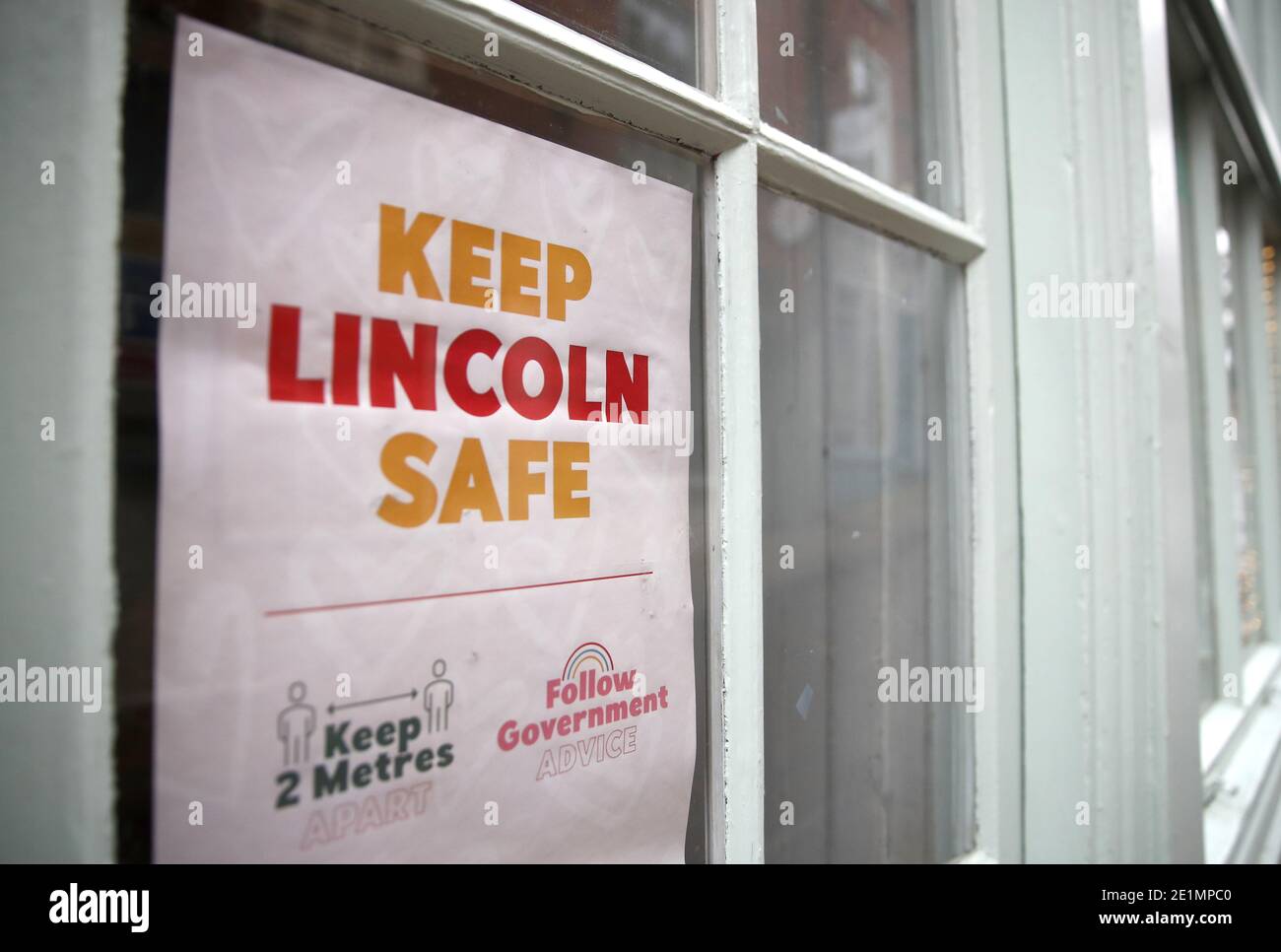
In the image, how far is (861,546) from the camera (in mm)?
811

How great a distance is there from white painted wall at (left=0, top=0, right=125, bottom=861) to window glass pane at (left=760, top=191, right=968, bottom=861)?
528 millimetres

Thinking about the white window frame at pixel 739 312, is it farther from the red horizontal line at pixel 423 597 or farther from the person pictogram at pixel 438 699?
the person pictogram at pixel 438 699

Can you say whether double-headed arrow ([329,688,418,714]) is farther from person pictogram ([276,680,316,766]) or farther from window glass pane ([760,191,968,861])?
window glass pane ([760,191,968,861])

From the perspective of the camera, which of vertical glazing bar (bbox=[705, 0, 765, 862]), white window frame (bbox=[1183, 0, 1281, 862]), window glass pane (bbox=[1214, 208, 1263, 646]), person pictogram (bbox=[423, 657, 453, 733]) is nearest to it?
person pictogram (bbox=[423, 657, 453, 733])

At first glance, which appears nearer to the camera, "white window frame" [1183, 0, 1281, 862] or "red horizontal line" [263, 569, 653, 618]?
"red horizontal line" [263, 569, 653, 618]

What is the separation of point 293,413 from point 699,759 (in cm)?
45

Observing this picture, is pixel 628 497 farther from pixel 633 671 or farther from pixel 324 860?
pixel 324 860

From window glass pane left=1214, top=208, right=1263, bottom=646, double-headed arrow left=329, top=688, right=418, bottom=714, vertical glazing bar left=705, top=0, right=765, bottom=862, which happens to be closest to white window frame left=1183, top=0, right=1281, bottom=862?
window glass pane left=1214, top=208, right=1263, bottom=646

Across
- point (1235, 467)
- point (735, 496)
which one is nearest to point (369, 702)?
point (735, 496)

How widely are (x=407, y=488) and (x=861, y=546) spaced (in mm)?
567

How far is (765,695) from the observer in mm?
680

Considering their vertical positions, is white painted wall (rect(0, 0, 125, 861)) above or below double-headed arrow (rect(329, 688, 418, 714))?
above

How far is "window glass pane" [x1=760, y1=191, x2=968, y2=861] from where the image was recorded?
703 mm
